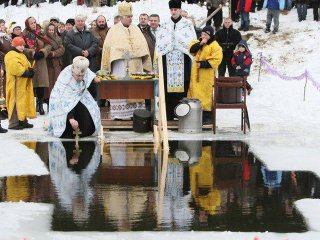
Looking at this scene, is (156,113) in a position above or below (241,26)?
below

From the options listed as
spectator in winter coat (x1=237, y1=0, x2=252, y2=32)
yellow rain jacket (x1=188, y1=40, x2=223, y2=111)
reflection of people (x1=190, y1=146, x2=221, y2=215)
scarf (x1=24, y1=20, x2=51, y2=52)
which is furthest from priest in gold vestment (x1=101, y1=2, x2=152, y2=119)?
spectator in winter coat (x1=237, y1=0, x2=252, y2=32)

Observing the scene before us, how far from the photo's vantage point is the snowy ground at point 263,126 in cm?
709

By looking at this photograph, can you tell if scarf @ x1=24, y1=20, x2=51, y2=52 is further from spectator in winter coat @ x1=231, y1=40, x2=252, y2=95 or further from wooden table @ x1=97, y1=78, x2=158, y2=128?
spectator in winter coat @ x1=231, y1=40, x2=252, y2=95

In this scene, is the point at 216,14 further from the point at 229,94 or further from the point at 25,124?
the point at 25,124

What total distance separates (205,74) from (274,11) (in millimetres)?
10201

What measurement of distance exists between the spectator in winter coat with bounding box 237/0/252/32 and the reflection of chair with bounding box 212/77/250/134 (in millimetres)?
10506

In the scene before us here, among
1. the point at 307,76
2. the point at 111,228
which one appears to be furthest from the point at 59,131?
A: the point at 307,76

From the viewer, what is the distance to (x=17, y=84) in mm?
13789

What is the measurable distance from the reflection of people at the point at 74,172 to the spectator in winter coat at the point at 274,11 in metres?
12.3

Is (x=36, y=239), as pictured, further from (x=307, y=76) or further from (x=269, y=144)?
(x=307, y=76)

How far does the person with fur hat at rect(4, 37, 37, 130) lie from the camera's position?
44.7 ft

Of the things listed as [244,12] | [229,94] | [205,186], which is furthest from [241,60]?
[205,186]

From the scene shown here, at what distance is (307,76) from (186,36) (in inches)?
222

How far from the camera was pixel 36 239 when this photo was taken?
21.9 feet
